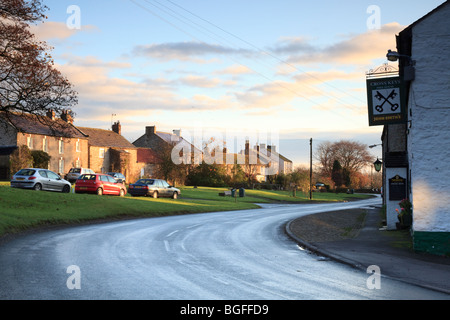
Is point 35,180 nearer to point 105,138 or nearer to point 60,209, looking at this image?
point 60,209

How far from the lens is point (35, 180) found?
30406 millimetres

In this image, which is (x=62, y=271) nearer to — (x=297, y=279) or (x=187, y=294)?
(x=187, y=294)

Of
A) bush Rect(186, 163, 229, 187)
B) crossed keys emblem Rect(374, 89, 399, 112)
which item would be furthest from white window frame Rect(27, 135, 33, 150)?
crossed keys emblem Rect(374, 89, 399, 112)

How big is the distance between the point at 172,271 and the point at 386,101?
10228 mm

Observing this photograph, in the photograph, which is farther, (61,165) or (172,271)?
(61,165)

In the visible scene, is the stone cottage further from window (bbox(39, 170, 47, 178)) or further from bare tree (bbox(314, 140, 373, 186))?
bare tree (bbox(314, 140, 373, 186))

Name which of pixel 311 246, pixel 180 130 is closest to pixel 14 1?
pixel 311 246

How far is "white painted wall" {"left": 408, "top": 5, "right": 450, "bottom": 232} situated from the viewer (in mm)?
13648

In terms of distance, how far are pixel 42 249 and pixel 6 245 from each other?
1469 millimetres

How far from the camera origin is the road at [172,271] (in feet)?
26.3

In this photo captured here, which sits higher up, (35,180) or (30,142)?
(30,142)

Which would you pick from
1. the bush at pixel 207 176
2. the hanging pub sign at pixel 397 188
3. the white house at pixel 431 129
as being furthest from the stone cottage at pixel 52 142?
the white house at pixel 431 129

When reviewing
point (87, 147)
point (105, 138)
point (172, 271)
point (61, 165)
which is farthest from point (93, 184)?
point (105, 138)

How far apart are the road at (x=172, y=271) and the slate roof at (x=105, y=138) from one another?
5620cm
